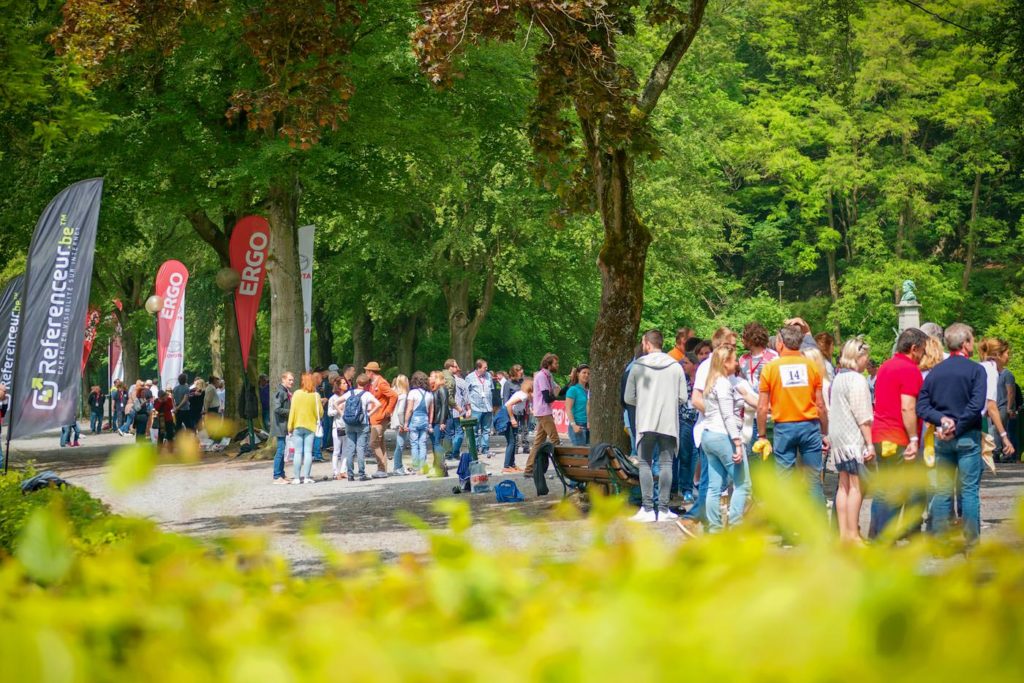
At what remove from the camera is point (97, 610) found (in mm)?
1763

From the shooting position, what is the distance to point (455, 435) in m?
25.2

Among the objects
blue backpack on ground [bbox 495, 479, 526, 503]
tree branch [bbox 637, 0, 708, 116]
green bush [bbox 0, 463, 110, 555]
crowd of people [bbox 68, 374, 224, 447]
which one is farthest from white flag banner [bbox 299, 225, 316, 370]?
green bush [bbox 0, 463, 110, 555]

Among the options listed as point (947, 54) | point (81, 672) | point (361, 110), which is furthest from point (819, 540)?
point (947, 54)

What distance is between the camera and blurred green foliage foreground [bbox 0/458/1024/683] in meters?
1.28

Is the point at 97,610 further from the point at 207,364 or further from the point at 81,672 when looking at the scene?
the point at 207,364

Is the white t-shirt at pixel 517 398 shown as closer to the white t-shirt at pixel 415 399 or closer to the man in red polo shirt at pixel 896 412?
the white t-shirt at pixel 415 399

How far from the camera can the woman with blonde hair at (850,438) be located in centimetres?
1073

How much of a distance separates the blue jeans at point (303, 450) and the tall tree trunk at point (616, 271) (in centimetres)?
692

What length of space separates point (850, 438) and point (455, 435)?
14.9 meters

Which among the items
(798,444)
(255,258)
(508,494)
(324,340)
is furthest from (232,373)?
(798,444)

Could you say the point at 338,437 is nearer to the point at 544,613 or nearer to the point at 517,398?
the point at 517,398

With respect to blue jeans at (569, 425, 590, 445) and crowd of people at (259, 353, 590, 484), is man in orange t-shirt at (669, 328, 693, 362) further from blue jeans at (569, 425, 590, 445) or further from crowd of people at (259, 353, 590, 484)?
blue jeans at (569, 425, 590, 445)

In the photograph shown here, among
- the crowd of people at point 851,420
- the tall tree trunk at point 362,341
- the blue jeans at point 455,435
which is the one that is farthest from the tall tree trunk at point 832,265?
the crowd of people at point 851,420

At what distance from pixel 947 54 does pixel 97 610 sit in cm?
5009
